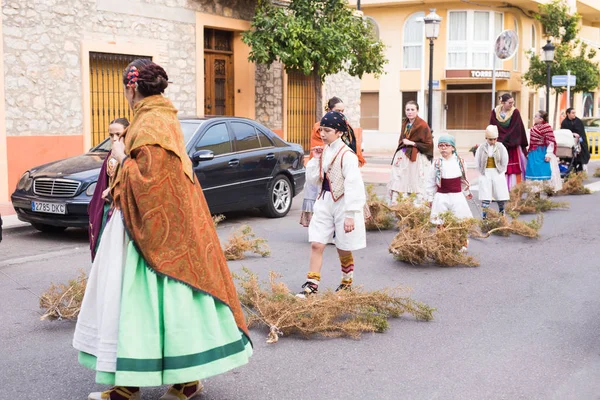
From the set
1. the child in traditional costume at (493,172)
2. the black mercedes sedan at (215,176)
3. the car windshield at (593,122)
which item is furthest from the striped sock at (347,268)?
the car windshield at (593,122)

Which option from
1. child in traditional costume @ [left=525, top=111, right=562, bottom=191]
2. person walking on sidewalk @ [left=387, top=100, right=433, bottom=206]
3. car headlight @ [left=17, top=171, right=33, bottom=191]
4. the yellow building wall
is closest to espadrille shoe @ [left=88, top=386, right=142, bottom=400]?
car headlight @ [left=17, top=171, right=33, bottom=191]

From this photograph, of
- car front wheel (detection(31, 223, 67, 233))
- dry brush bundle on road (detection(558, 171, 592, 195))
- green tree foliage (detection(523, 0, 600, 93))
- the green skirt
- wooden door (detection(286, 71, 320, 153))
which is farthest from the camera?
green tree foliage (detection(523, 0, 600, 93))

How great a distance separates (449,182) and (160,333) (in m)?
5.86

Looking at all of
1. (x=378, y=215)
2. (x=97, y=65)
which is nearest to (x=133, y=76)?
(x=378, y=215)

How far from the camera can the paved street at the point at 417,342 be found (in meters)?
4.79

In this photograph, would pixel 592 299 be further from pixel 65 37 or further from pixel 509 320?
pixel 65 37

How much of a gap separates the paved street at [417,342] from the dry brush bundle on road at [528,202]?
3.27 m

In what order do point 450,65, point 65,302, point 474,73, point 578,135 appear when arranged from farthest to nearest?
point 450,65, point 474,73, point 578,135, point 65,302

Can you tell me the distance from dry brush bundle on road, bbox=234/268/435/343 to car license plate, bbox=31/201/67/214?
417 cm

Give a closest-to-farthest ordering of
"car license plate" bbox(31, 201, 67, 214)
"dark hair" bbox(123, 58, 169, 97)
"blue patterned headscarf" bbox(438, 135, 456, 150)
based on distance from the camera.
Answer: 1. "dark hair" bbox(123, 58, 169, 97)
2. "blue patterned headscarf" bbox(438, 135, 456, 150)
3. "car license plate" bbox(31, 201, 67, 214)

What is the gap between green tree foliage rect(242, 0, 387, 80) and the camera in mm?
17859

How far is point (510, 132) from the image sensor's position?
41.5 feet

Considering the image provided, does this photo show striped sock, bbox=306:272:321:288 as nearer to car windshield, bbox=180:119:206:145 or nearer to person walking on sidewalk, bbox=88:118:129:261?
person walking on sidewalk, bbox=88:118:129:261

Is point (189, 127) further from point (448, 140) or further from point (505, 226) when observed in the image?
point (505, 226)
